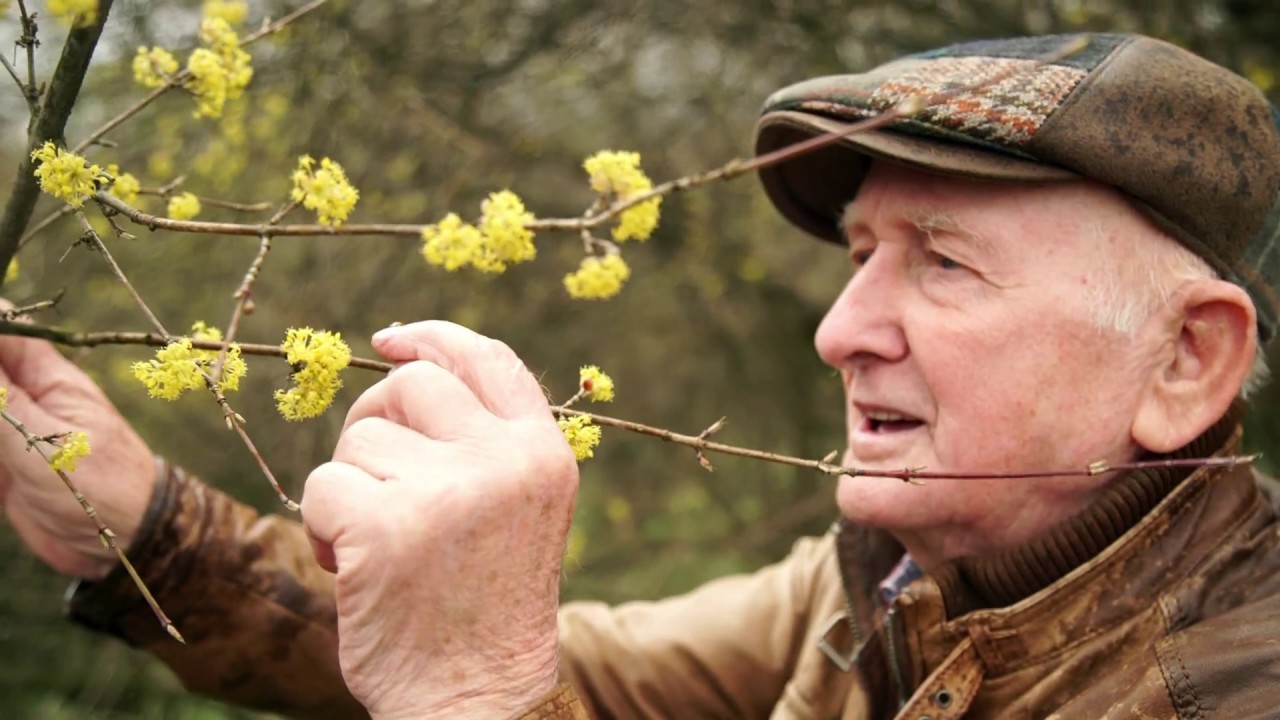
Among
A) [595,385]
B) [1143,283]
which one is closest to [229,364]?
[595,385]

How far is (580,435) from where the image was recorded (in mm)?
1367

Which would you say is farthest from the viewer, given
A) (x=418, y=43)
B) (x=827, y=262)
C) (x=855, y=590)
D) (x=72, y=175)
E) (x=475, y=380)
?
(x=827, y=262)

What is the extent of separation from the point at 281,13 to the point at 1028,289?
7.82 feet

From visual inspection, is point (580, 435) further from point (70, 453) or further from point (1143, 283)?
point (1143, 283)

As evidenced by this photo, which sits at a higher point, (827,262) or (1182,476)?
(827,262)

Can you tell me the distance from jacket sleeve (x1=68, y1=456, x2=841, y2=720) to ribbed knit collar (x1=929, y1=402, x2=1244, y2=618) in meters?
0.49

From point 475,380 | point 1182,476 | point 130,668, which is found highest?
point 475,380

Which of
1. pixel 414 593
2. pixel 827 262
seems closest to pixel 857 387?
pixel 414 593

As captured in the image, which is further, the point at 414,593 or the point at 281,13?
the point at 281,13

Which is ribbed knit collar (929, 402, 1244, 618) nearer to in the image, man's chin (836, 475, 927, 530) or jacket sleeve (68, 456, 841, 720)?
man's chin (836, 475, 927, 530)

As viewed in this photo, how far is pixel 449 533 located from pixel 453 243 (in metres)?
0.44

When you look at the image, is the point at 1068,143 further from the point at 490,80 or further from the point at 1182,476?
the point at 490,80

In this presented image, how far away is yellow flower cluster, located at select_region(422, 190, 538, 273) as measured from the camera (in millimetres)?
1499

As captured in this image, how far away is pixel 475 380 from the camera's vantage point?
4.52 ft
